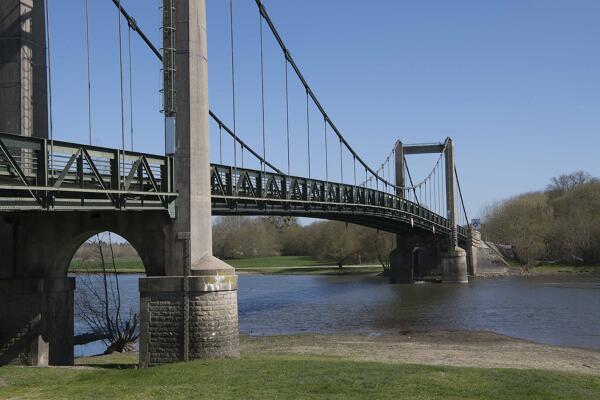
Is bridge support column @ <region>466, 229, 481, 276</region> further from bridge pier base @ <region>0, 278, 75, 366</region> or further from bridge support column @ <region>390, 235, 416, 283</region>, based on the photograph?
bridge pier base @ <region>0, 278, 75, 366</region>

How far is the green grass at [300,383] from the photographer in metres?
14.3

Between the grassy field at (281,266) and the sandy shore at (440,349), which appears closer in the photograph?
the sandy shore at (440,349)

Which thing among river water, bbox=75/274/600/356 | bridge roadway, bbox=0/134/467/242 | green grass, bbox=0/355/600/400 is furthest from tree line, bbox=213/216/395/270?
green grass, bbox=0/355/600/400

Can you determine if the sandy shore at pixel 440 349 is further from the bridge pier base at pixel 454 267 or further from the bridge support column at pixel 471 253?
the bridge support column at pixel 471 253

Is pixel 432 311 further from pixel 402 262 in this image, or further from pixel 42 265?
pixel 402 262

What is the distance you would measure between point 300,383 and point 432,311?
29.8 metres

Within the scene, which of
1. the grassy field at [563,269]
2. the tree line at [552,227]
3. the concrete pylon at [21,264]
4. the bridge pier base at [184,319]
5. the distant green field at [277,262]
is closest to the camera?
the bridge pier base at [184,319]

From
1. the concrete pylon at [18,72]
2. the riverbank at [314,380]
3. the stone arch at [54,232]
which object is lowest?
the riverbank at [314,380]

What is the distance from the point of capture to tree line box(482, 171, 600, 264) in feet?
304

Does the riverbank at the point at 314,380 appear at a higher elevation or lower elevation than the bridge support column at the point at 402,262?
lower

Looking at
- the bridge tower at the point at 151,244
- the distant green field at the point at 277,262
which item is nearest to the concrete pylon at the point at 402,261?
the distant green field at the point at 277,262

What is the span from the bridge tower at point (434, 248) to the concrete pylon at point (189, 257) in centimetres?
5793

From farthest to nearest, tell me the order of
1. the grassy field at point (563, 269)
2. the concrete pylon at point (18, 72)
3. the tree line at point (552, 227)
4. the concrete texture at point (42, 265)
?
the tree line at point (552, 227) → the grassy field at point (563, 269) → the concrete pylon at point (18, 72) → the concrete texture at point (42, 265)

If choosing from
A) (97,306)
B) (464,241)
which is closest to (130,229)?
(97,306)
